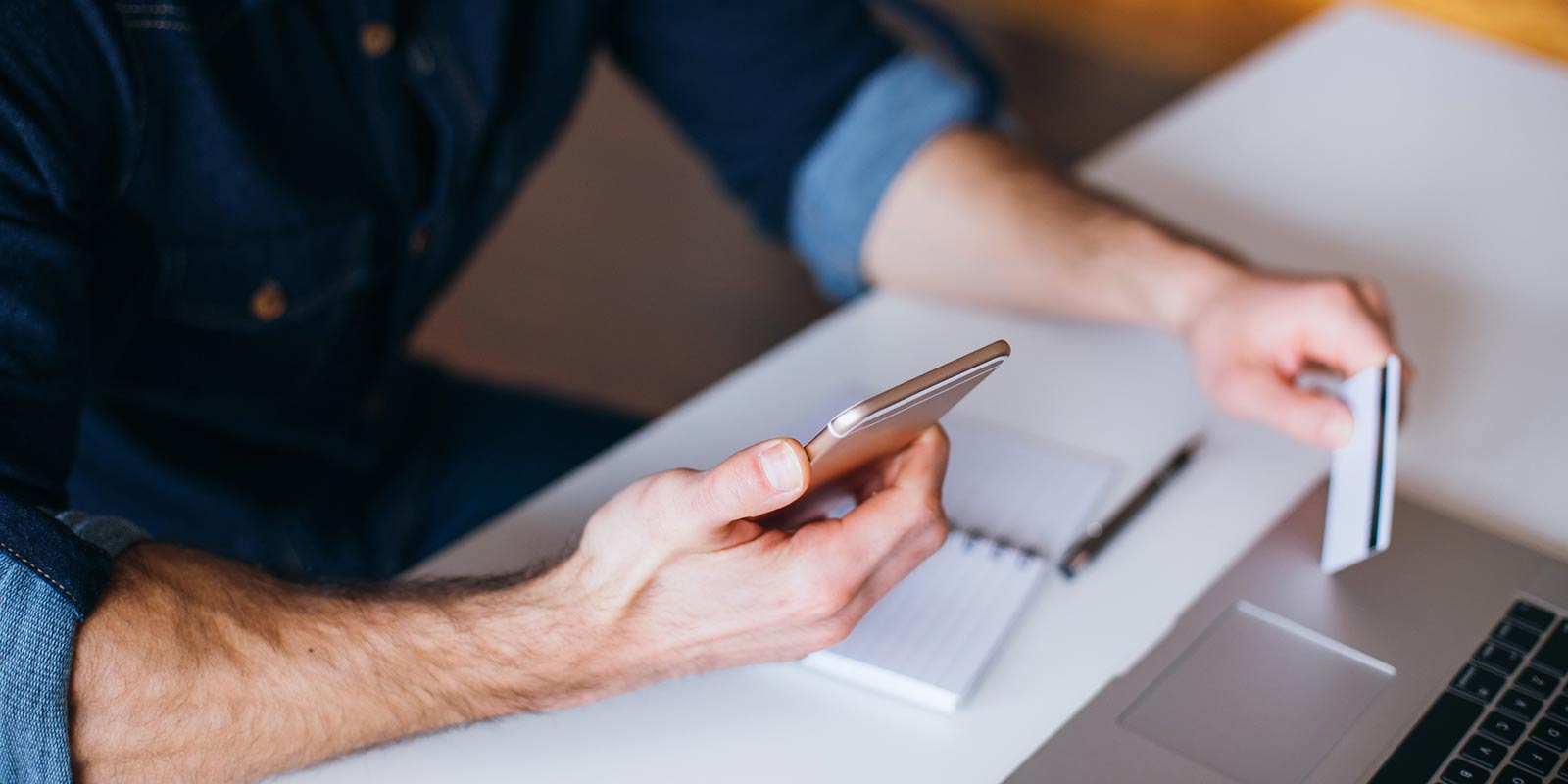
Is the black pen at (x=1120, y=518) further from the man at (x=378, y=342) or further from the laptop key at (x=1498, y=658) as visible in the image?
the laptop key at (x=1498, y=658)

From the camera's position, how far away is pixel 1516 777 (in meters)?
0.65

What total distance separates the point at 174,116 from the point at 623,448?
34 cm

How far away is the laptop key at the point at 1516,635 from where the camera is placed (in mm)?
733

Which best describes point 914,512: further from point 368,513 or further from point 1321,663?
point 368,513

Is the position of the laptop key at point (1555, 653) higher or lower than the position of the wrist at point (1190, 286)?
lower

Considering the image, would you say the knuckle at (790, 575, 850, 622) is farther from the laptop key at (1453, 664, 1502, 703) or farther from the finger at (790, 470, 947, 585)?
the laptop key at (1453, 664, 1502, 703)

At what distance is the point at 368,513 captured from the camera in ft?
3.71

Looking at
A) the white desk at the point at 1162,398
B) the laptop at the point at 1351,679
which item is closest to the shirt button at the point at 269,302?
the white desk at the point at 1162,398

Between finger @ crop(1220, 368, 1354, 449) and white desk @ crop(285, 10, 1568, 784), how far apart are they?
0.03 m

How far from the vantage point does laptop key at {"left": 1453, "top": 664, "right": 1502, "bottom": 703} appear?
0.70m

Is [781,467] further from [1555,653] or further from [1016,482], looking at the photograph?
[1555,653]

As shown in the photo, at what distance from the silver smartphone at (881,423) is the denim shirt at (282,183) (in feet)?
1.15

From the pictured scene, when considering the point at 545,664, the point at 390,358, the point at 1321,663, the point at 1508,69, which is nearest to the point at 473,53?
the point at 390,358

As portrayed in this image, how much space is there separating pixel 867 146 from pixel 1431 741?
636mm
